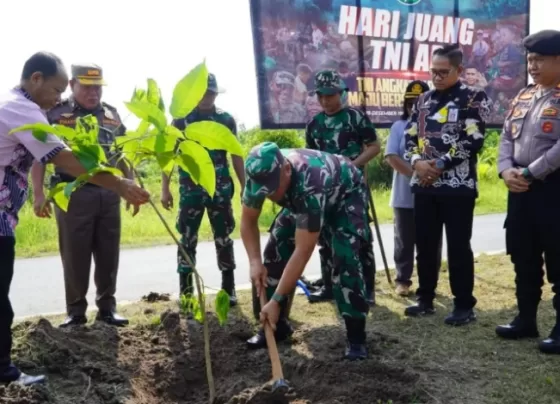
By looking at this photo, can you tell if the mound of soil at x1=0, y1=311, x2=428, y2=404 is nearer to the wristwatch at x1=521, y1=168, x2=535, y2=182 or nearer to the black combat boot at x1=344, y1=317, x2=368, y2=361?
the black combat boot at x1=344, y1=317, x2=368, y2=361

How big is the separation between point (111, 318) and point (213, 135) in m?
2.68

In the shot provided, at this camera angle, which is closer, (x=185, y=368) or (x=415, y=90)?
(x=185, y=368)

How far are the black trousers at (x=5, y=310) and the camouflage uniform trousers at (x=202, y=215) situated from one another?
196 cm

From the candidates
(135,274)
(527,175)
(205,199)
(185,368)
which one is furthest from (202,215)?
(527,175)

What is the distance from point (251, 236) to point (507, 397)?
1.62 m

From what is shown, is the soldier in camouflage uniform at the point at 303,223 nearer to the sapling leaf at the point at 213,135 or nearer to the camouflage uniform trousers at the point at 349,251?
the camouflage uniform trousers at the point at 349,251

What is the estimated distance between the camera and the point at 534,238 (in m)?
4.37

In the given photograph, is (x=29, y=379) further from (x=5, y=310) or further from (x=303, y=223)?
(x=303, y=223)

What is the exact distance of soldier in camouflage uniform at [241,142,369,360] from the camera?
3.41 meters

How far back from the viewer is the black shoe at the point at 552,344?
419cm

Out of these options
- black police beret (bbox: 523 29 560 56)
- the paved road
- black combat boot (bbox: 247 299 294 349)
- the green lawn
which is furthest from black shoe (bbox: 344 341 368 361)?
the green lawn

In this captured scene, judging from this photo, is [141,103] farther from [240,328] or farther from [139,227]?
[139,227]

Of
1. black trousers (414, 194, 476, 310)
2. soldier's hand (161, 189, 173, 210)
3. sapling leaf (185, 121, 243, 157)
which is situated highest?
sapling leaf (185, 121, 243, 157)

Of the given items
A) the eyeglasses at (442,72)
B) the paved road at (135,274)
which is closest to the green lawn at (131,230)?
the paved road at (135,274)
